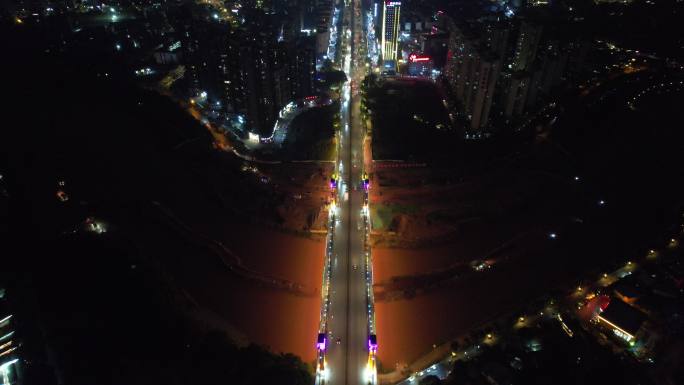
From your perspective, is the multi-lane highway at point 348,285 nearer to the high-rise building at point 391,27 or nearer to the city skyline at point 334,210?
the city skyline at point 334,210

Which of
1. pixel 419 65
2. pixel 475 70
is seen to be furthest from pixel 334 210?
pixel 419 65

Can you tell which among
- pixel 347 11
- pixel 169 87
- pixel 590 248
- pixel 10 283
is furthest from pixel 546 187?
pixel 347 11

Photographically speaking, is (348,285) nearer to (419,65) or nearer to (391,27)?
(419,65)

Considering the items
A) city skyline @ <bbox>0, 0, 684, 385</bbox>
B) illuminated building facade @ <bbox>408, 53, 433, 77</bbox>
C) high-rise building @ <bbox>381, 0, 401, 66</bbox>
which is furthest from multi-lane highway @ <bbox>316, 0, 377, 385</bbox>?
high-rise building @ <bbox>381, 0, 401, 66</bbox>

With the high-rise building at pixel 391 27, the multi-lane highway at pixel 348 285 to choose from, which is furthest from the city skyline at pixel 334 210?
the high-rise building at pixel 391 27

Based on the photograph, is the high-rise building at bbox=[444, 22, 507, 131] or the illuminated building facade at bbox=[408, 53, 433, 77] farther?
the illuminated building facade at bbox=[408, 53, 433, 77]

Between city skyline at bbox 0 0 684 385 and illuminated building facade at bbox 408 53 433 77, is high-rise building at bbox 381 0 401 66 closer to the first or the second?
illuminated building facade at bbox 408 53 433 77
